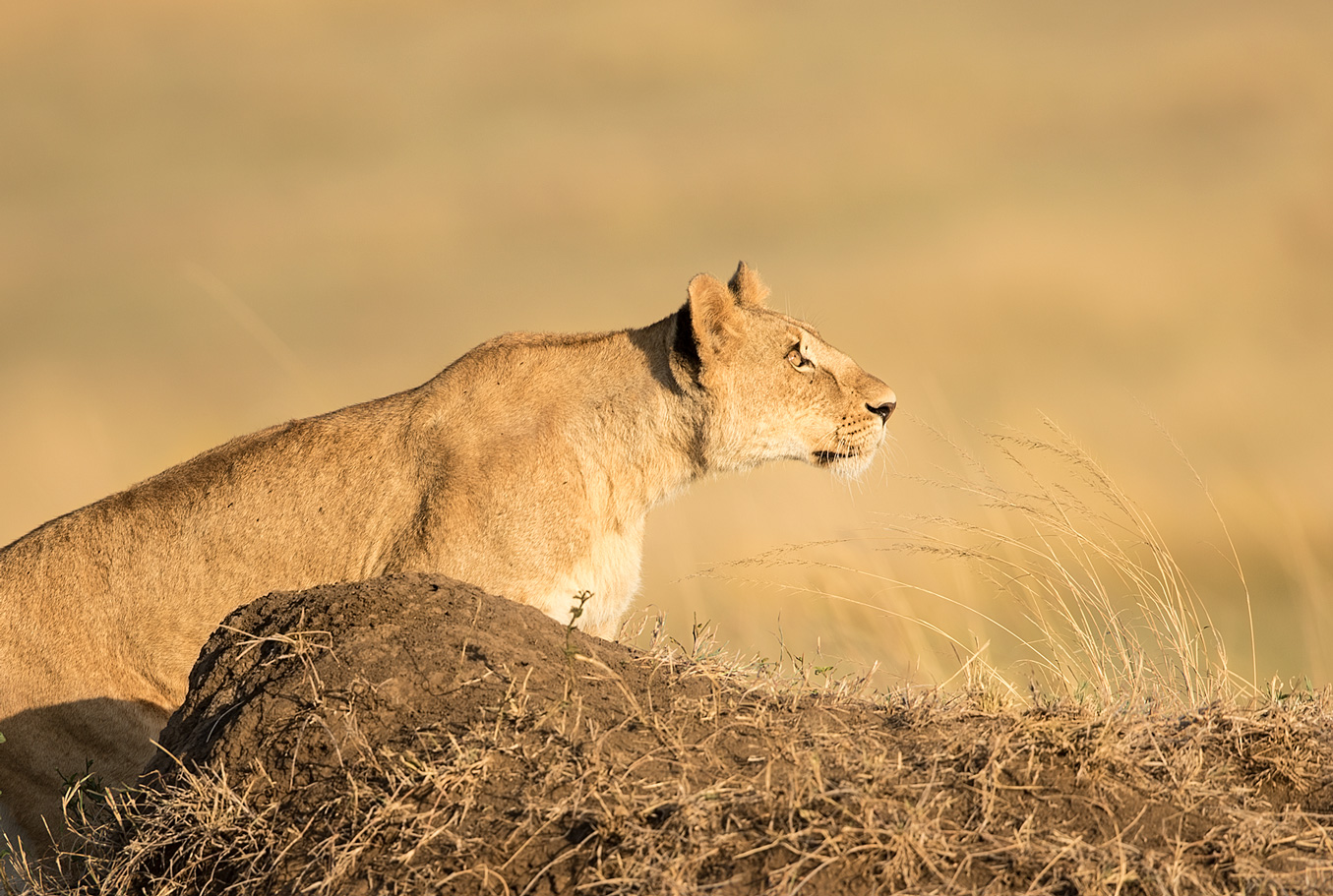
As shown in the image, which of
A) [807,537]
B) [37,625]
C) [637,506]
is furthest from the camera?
[807,537]

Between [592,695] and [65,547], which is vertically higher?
[65,547]

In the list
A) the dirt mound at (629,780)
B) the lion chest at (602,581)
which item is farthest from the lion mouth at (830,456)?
the dirt mound at (629,780)

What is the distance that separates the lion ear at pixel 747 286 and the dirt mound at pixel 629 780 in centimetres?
329

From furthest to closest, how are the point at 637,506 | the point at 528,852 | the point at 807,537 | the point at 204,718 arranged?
1. the point at 807,537
2. the point at 637,506
3. the point at 204,718
4. the point at 528,852

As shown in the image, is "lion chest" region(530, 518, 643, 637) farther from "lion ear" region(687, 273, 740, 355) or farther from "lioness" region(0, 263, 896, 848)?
"lion ear" region(687, 273, 740, 355)

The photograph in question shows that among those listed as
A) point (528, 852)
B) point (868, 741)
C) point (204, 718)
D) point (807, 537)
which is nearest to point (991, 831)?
point (868, 741)

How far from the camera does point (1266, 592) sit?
1454cm

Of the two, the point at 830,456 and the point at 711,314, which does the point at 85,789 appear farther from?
the point at 830,456

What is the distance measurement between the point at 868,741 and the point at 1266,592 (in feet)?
40.6

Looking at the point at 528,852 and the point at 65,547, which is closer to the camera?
the point at 528,852

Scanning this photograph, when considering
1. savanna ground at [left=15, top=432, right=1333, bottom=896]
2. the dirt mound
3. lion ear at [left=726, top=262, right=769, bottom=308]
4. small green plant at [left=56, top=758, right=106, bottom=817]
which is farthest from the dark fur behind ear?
small green plant at [left=56, top=758, right=106, bottom=817]

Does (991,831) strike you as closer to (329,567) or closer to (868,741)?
(868,741)

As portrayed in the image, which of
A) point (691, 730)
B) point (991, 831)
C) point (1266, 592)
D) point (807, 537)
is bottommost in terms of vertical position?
point (1266, 592)

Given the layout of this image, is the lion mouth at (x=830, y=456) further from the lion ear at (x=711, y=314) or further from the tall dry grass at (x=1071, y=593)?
the lion ear at (x=711, y=314)
